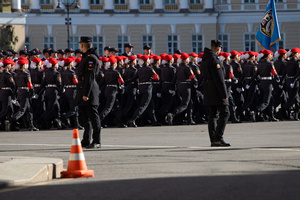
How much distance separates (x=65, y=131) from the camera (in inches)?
800

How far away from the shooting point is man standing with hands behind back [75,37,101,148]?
48.2 feet

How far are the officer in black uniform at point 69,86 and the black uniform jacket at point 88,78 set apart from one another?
624cm

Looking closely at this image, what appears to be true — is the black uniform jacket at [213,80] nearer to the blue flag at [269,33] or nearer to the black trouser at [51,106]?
the black trouser at [51,106]

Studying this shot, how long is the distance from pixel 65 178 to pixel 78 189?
117 cm

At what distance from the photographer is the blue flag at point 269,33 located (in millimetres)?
28859

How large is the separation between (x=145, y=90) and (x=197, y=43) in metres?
37.4

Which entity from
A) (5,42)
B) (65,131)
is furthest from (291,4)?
(65,131)

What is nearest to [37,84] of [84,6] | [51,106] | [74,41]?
[51,106]

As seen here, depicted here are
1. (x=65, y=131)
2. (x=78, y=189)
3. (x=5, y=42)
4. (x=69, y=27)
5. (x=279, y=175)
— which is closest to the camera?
(x=78, y=189)

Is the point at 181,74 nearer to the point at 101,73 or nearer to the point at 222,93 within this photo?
the point at 101,73

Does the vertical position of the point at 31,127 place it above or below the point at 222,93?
below

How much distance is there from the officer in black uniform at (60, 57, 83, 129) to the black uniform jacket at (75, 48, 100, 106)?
6236mm

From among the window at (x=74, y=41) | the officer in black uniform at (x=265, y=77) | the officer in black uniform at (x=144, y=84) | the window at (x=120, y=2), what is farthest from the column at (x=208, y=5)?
the officer in black uniform at (x=144, y=84)

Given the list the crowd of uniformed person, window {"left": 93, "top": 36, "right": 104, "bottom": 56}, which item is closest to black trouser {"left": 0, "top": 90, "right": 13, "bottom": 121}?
the crowd of uniformed person
